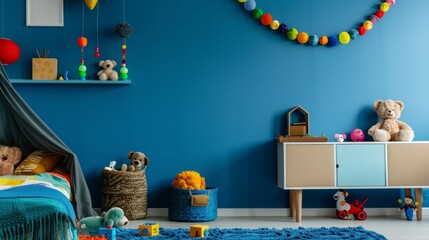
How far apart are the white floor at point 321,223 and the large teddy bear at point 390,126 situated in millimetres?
657

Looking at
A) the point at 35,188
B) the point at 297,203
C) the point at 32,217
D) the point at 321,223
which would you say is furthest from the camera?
the point at 297,203

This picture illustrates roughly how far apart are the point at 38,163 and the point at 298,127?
2.05 m

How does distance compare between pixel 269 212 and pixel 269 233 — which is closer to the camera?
pixel 269 233

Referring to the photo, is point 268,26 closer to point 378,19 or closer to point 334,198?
point 378,19

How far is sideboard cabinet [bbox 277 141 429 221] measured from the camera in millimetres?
4531

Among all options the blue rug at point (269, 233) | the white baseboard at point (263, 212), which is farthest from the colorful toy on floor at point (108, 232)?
the white baseboard at point (263, 212)

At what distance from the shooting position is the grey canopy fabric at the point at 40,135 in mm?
4195

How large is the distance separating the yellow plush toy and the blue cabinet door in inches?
43.2

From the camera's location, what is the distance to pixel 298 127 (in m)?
4.72

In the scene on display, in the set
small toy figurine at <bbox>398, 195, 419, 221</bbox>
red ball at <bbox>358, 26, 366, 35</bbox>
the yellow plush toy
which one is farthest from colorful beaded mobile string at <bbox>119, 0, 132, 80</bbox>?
small toy figurine at <bbox>398, 195, 419, 221</bbox>

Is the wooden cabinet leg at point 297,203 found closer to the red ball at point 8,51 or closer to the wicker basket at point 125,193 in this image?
the wicker basket at point 125,193

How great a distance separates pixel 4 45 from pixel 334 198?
2945 millimetres

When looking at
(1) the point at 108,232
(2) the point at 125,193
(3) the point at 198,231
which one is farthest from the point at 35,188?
(2) the point at 125,193

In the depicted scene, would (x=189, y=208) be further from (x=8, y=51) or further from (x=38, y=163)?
(x=8, y=51)
